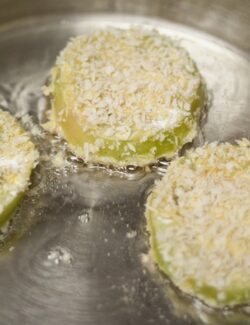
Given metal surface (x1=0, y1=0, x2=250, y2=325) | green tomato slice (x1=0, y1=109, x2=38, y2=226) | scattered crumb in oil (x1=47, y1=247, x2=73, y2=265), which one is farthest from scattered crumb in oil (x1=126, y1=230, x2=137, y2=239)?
green tomato slice (x1=0, y1=109, x2=38, y2=226)

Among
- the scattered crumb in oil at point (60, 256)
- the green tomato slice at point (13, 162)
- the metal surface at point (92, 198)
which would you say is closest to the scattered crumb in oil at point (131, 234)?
the metal surface at point (92, 198)

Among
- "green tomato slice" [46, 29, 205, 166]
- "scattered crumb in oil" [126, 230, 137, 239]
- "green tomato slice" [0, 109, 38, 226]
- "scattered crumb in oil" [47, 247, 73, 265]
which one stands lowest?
"scattered crumb in oil" [47, 247, 73, 265]

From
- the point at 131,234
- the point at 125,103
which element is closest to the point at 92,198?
the point at 131,234

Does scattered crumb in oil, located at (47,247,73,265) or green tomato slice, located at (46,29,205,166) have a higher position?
green tomato slice, located at (46,29,205,166)

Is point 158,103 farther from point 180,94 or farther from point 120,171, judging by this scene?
point 120,171

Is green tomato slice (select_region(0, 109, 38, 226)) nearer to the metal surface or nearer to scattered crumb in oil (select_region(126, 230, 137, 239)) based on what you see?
the metal surface

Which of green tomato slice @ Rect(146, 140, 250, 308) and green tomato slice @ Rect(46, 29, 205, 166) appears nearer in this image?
green tomato slice @ Rect(146, 140, 250, 308)

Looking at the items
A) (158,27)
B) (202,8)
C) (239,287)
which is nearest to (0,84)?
(158,27)

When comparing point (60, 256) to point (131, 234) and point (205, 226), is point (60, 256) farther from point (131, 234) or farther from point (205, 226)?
point (205, 226)

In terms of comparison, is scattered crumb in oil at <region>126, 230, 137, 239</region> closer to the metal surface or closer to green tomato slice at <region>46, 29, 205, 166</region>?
the metal surface

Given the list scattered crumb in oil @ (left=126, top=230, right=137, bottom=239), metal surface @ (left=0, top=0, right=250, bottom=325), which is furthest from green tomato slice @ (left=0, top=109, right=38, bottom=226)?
scattered crumb in oil @ (left=126, top=230, right=137, bottom=239)
